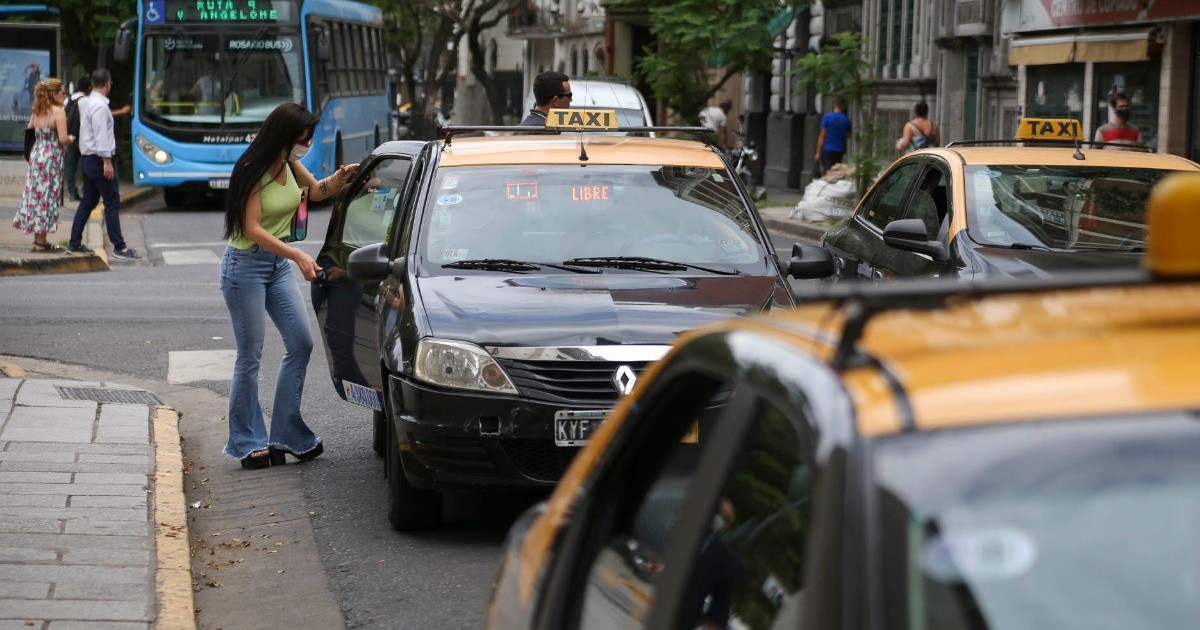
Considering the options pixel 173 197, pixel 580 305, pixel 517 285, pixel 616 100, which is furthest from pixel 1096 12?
pixel 580 305

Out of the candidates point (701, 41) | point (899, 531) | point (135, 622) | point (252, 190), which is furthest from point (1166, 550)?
point (701, 41)

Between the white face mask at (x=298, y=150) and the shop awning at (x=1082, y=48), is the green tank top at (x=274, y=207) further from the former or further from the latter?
the shop awning at (x=1082, y=48)

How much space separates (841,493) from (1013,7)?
88.8 feet

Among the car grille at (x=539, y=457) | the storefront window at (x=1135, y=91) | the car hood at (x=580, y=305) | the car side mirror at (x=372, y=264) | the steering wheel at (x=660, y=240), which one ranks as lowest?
the car grille at (x=539, y=457)

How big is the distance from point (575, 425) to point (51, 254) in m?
13.6

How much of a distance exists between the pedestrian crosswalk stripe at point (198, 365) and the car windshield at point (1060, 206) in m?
4.99

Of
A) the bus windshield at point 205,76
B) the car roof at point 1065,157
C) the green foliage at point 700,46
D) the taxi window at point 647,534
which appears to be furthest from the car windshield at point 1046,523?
the green foliage at point 700,46

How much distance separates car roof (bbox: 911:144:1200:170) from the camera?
9203 mm

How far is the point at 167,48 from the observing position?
27.2 m

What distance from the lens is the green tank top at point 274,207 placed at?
7.98m

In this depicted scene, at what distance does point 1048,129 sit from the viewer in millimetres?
10586

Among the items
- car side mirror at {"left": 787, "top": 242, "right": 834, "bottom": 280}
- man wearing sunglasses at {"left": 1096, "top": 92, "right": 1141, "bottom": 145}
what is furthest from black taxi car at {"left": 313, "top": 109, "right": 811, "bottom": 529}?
man wearing sunglasses at {"left": 1096, "top": 92, "right": 1141, "bottom": 145}

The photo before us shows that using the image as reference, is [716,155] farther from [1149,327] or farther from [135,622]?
[1149,327]

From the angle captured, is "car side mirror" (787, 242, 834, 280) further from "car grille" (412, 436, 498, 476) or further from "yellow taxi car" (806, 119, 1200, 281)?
"car grille" (412, 436, 498, 476)
